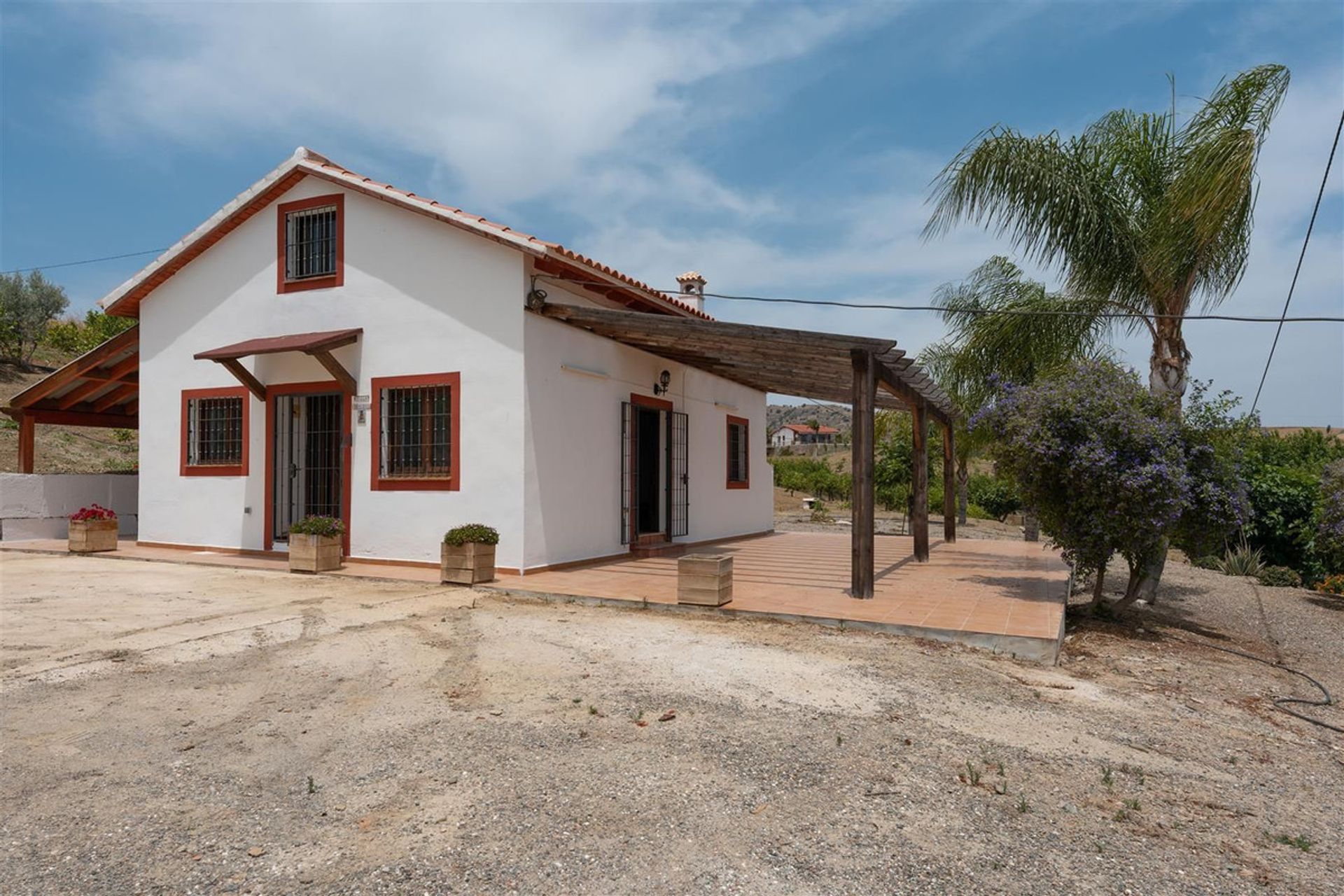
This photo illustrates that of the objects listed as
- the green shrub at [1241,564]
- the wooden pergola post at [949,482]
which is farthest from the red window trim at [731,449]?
the green shrub at [1241,564]

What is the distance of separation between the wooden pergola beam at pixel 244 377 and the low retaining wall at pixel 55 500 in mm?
3435

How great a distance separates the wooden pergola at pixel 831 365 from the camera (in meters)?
7.89

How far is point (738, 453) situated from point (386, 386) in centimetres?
742

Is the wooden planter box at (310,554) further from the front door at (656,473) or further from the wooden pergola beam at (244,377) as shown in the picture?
the front door at (656,473)

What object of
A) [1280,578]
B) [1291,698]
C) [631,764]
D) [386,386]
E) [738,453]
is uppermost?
[386,386]

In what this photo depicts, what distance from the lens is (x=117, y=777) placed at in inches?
137

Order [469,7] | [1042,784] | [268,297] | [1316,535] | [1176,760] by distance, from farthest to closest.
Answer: [1316,535]
[268,297]
[469,7]
[1176,760]
[1042,784]

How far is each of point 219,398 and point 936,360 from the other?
1472 centimetres

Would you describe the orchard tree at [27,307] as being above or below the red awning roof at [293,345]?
above

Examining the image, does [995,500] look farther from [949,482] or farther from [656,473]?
[656,473]

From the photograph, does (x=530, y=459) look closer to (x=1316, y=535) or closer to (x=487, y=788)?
(x=487, y=788)

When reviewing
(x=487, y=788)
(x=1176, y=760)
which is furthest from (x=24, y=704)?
(x=1176, y=760)

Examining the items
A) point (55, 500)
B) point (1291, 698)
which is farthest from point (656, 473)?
point (55, 500)

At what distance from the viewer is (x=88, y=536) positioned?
1130cm
